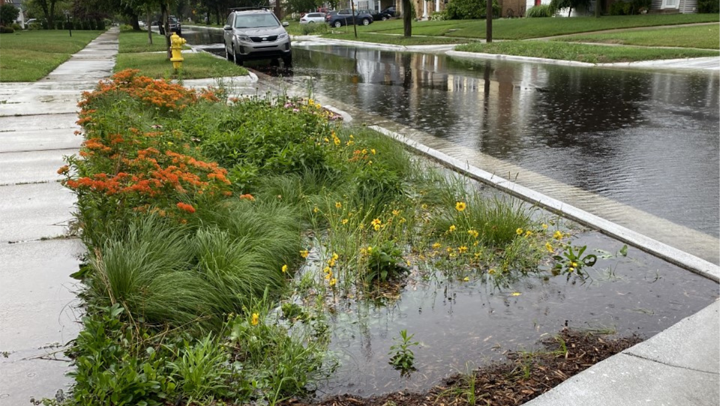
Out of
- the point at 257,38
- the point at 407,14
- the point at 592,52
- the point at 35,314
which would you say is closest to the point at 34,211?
the point at 35,314

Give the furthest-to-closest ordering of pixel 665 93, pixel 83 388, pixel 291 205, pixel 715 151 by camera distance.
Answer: pixel 665 93, pixel 715 151, pixel 291 205, pixel 83 388

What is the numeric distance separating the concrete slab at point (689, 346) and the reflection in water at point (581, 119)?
6.67ft

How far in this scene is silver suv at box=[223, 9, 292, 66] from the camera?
21562 mm

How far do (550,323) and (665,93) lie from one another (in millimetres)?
11658

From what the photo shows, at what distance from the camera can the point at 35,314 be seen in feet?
13.0

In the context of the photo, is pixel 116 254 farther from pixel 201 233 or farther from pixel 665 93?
pixel 665 93

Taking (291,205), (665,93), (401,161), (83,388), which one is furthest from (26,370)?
(665,93)

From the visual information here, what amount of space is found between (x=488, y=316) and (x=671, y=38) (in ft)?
80.6

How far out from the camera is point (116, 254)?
407 cm

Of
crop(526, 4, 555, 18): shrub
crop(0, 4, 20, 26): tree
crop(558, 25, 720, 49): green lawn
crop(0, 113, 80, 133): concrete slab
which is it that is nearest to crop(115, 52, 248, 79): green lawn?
crop(0, 113, 80, 133): concrete slab

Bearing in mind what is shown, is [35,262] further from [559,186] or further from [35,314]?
[559,186]

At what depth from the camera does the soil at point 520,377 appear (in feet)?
10.2

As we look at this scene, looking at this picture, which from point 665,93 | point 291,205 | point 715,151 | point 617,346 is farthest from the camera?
point 665,93

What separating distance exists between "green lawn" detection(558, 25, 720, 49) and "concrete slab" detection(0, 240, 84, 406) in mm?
23371
